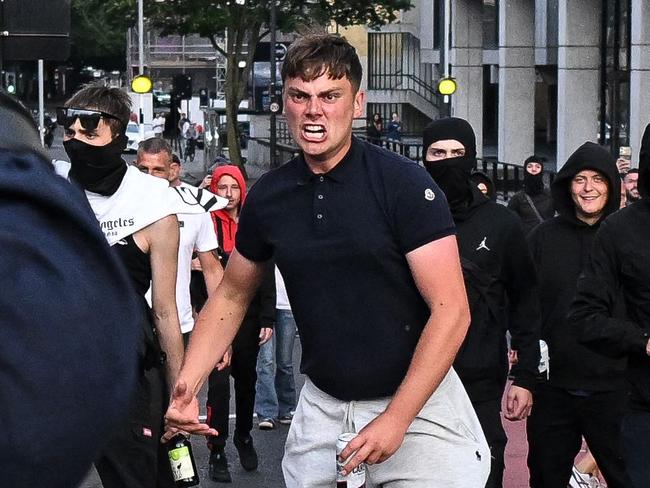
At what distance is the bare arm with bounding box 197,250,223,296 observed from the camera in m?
7.89

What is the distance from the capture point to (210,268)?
8023mm

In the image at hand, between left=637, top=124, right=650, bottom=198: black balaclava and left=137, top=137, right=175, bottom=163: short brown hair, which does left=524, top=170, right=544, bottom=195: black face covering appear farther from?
left=637, top=124, right=650, bottom=198: black balaclava

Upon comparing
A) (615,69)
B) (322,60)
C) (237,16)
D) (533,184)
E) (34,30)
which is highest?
(237,16)

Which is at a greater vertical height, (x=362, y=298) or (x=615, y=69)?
(x=615, y=69)

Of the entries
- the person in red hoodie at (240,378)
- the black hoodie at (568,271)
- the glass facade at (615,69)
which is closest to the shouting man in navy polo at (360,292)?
the black hoodie at (568,271)

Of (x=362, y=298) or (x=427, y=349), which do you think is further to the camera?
(x=362, y=298)

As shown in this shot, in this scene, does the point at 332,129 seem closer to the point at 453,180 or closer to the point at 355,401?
the point at 355,401

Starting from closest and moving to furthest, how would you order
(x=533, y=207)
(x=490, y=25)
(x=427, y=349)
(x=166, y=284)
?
(x=427, y=349) → (x=166, y=284) → (x=533, y=207) → (x=490, y=25)

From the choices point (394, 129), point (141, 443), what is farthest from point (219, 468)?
point (394, 129)

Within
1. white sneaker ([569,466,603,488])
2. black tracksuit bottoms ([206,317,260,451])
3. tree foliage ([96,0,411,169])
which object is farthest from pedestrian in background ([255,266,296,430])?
tree foliage ([96,0,411,169])

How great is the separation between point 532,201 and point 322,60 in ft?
35.6

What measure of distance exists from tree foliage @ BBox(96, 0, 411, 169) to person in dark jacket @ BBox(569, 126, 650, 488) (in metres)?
36.8

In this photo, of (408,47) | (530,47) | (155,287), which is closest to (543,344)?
(155,287)

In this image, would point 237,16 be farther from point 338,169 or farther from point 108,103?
point 338,169
